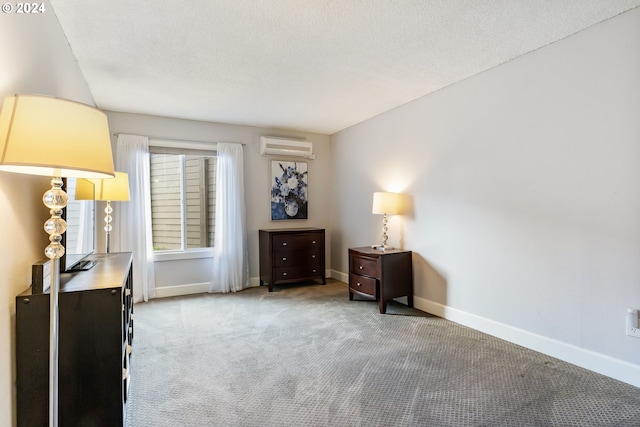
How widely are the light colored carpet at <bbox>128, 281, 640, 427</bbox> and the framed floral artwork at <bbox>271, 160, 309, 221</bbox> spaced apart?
78.1 inches

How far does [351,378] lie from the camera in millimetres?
2283

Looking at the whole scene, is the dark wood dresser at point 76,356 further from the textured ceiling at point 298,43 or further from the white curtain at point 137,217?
the white curtain at point 137,217

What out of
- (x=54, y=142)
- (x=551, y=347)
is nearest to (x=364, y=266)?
(x=551, y=347)

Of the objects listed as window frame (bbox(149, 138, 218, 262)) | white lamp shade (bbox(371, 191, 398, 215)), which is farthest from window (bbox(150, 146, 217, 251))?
white lamp shade (bbox(371, 191, 398, 215))

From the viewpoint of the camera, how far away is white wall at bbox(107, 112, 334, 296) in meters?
4.34

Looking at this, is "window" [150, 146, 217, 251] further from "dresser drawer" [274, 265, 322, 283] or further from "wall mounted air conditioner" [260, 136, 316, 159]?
"dresser drawer" [274, 265, 322, 283]

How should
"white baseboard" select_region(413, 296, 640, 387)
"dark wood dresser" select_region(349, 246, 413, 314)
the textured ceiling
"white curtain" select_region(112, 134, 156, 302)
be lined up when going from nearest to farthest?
the textured ceiling → "white baseboard" select_region(413, 296, 640, 387) → "dark wood dresser" select_region(349, 246, 413, 314) → "white curtain" select_region(112, 134, 156, 302)

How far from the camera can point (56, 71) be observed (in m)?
2.12

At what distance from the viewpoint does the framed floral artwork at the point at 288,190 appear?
16.7 feet

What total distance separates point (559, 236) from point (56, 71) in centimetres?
364

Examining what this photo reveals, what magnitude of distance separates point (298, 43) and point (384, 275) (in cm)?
240

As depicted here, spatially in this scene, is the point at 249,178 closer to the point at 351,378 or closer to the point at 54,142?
the point at 351,378

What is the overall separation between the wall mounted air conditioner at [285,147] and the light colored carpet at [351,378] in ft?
8.11

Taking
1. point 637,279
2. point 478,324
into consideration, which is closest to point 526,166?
point 637,279
